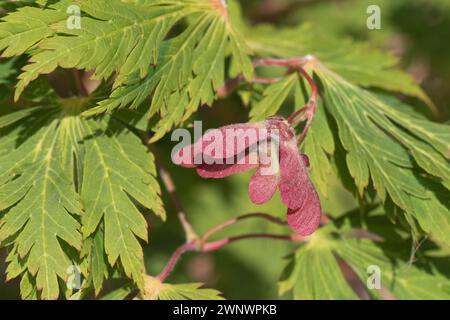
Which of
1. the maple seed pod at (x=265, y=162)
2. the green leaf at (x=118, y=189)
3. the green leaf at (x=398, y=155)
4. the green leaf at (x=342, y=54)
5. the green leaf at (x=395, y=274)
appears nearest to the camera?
the maple seed pod at (x=265, y=162)

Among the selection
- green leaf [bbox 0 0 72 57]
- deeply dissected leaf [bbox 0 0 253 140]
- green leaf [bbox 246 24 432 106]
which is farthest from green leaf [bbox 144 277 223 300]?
green leaf [bbox 246 24 432 106]

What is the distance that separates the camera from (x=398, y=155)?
4.80 ft

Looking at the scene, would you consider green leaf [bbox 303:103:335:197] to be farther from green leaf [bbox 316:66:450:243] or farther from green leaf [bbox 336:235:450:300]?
green leaf [bbox 336:235:450:300]

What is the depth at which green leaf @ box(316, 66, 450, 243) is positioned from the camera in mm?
1416

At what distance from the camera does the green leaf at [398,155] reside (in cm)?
142

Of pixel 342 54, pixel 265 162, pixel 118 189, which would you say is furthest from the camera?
pixel 342 54

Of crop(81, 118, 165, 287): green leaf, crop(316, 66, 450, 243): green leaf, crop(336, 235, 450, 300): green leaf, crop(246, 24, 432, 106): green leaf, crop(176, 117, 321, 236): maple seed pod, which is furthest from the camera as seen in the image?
crop(246, 24, 432, 106): green leaf

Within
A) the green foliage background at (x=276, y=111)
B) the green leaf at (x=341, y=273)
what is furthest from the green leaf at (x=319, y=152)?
the green leaf at (x=341, y=273)

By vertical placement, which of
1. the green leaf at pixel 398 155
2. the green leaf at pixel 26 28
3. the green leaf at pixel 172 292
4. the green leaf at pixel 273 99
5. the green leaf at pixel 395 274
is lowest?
the green leaf at pixel 395 274

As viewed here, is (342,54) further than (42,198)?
Yes

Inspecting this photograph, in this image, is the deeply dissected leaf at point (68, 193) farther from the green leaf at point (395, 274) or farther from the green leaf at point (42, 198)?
the green leaf at point (395, 274)

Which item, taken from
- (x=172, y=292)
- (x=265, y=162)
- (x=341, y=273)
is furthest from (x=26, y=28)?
(x=341, y=273)

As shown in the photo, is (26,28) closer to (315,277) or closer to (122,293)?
(122,293)

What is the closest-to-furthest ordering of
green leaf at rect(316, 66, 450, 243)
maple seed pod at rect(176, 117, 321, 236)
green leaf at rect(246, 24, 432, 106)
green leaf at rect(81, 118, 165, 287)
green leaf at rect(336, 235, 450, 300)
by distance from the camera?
maple seed pod at rect(176, 117, 321, 236), green leaf at rect(81, 118, 165, 287), green leaf at rect(316, 66, 450, 243), green leaf at rect(336, 235, 450, 300), green leaf at rect(246, 24, 432, 106)
